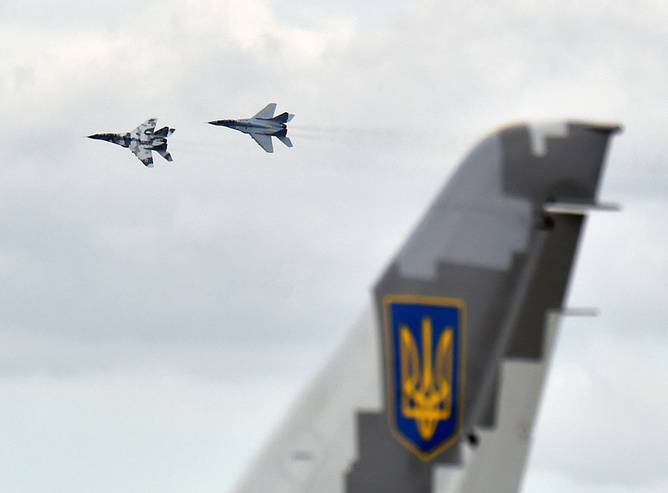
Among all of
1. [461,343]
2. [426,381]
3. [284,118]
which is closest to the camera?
[426,381]

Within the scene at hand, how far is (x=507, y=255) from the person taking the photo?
13.8 m

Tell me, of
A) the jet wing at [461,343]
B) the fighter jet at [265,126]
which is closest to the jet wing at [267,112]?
the fighter jet at [265,126]

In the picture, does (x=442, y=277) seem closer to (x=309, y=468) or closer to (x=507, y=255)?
(x=507, y=255)

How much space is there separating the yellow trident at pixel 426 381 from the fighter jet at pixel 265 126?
5984 centimetres

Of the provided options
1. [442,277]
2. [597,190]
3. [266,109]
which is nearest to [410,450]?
[442,277]

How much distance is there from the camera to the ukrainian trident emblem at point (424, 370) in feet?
43.5

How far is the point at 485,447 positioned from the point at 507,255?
1.60 m

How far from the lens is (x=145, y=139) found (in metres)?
74.4

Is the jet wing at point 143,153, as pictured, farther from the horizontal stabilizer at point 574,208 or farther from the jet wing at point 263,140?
the horizontal stabilizer at point 574,208

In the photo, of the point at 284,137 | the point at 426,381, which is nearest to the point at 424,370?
the point at 426,381

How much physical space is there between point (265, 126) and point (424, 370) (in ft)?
199

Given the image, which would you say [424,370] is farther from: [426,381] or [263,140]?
[263,140]

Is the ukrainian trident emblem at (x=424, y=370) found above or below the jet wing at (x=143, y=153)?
above

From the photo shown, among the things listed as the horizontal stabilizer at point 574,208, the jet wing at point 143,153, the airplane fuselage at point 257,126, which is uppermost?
the horizontal stabilizer at point 574,208
